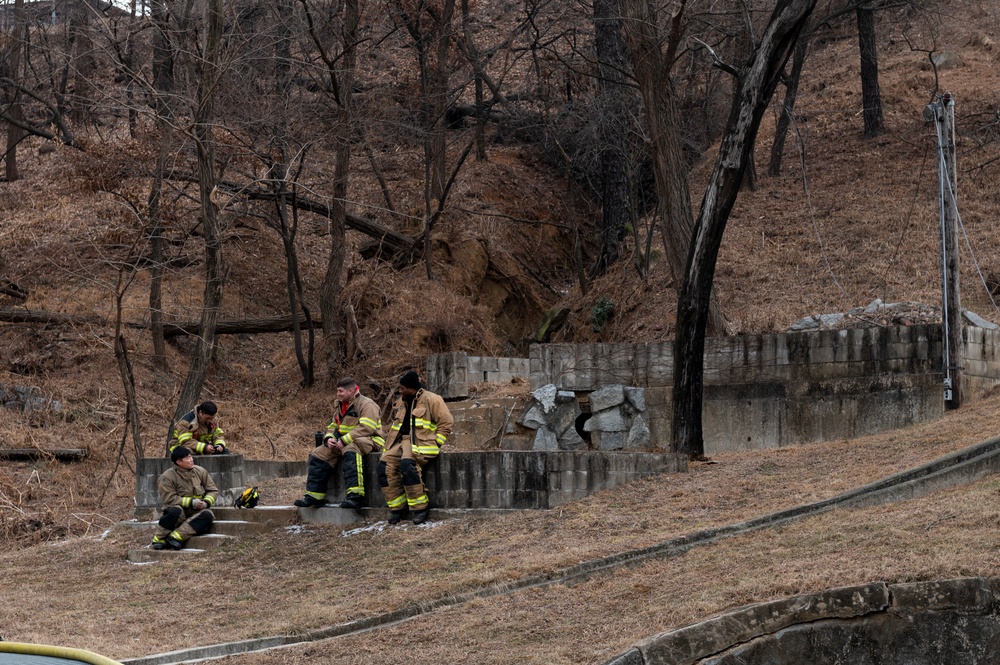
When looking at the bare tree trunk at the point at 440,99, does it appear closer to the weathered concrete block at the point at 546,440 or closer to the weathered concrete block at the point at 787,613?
the weathered concrete block at the point at 546,440

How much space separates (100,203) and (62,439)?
9.76 meters

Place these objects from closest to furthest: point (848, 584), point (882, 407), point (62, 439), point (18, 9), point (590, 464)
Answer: point (848, 584), point (590, 464), point (882, 407), point (62, 439), point (18, 9)

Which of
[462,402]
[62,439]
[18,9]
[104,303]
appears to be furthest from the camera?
[18,9]

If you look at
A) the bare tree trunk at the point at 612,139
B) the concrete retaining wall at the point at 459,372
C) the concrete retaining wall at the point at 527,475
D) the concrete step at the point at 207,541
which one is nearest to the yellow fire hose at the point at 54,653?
the concrete retaining wall at the point at 527,475

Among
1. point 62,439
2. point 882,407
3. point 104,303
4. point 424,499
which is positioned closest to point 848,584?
point 424,499

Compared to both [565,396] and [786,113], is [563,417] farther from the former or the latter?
[786,113]

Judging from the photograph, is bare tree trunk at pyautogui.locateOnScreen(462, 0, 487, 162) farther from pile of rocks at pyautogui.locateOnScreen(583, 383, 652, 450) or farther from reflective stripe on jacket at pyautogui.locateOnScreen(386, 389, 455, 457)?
reflective stripe on jacket at pyautogui.locateOnScreen(386, 389, 455, 457)

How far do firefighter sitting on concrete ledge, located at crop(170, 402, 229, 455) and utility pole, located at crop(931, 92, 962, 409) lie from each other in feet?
31.0

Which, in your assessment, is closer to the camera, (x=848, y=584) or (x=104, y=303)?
(x=848, y=584)

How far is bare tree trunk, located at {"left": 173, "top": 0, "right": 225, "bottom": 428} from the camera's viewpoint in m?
18.3

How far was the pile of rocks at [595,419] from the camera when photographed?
54.1 ft

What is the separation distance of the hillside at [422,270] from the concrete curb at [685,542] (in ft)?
27.9

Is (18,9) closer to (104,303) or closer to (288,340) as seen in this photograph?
(104,303)

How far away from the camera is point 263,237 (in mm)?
29156
